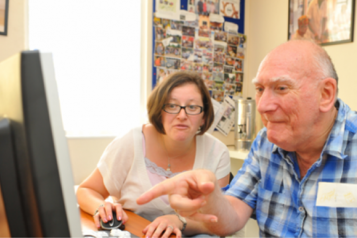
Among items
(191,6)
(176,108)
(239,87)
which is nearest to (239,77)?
(239,87)

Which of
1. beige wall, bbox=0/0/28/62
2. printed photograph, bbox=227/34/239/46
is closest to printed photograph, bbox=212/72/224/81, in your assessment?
printed photograph, bbox=227/34/239/46

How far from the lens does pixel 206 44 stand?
2695 millimetres

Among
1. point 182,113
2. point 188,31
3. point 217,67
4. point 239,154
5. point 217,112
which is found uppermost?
point 188,31

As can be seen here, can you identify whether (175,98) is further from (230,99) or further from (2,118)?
(230,99)

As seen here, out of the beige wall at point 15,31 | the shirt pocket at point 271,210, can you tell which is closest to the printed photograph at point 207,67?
the beige wall at point 15,31

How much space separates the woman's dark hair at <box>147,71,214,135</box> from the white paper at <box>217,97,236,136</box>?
1.16 meters

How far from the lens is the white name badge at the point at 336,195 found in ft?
2.96

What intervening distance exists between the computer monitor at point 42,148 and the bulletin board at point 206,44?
84.1 inches

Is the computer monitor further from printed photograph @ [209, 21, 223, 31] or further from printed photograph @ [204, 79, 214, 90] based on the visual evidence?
printed photograph @ [209, 21, 223, 31]

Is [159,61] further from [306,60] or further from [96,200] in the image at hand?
[306,60]

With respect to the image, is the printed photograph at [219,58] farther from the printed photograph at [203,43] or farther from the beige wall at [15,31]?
the beige wall at [15,31]

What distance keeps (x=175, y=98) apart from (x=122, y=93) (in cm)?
90

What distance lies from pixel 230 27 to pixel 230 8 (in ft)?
0.58

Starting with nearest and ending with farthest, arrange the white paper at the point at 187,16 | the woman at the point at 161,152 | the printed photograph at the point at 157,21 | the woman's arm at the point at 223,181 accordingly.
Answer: the woman at the point at 161,152 < the woman's arm at the point at 223,181 < the printed photograph at the point at 157,21 < the white paper at the point at 187,16
